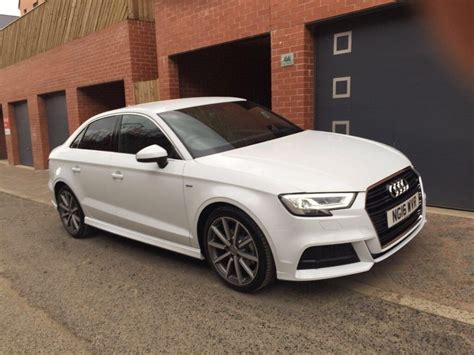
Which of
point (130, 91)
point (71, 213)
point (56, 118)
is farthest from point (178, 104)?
point (56, 118)

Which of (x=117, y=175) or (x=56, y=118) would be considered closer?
(x=117, y=175)

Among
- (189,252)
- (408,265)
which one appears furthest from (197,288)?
(408,265)

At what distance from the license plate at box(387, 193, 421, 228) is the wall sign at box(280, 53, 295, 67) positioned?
3.31m

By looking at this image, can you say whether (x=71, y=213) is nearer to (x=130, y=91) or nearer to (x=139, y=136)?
(x=139, y=136)

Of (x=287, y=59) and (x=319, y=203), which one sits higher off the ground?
(x=287, y=59)

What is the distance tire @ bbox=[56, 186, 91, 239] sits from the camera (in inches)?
215

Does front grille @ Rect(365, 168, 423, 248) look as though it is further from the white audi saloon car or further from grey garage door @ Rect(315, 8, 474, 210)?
grey garage door @ Rect(315, 8, 474, 210)

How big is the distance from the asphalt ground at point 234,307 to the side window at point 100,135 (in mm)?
1269

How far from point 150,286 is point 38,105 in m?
11.9

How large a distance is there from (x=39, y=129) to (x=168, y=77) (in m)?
7.30

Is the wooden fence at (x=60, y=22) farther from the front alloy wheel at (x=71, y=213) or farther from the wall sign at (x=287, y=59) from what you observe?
the front alloy wheel at (x=71, y=213)

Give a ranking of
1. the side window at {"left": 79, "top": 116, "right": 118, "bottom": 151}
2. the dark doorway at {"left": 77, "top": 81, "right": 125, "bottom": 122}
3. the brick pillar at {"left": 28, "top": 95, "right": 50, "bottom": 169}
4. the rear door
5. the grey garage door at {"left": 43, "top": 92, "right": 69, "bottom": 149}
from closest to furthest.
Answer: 1. the rear door
2. the side window at {"left": 79, "top": 116, "right": 118, "bottom": 151}
3. the dark doorway at {"left": 77, "top": 81, "right": 125, "bottom": 122}
4. the grey garage door at {"left": 43, "top": 92, "right": 69, "bottom": 149}
5. the brick pillar at {"left": 28, "top": 95, "right": 50, "bottom": 169}

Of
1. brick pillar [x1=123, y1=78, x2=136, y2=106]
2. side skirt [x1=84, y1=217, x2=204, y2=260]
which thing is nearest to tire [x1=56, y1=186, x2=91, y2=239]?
side skirt [x1=84, y1=217, x2=204, y2=260]

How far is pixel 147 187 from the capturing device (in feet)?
13.7
